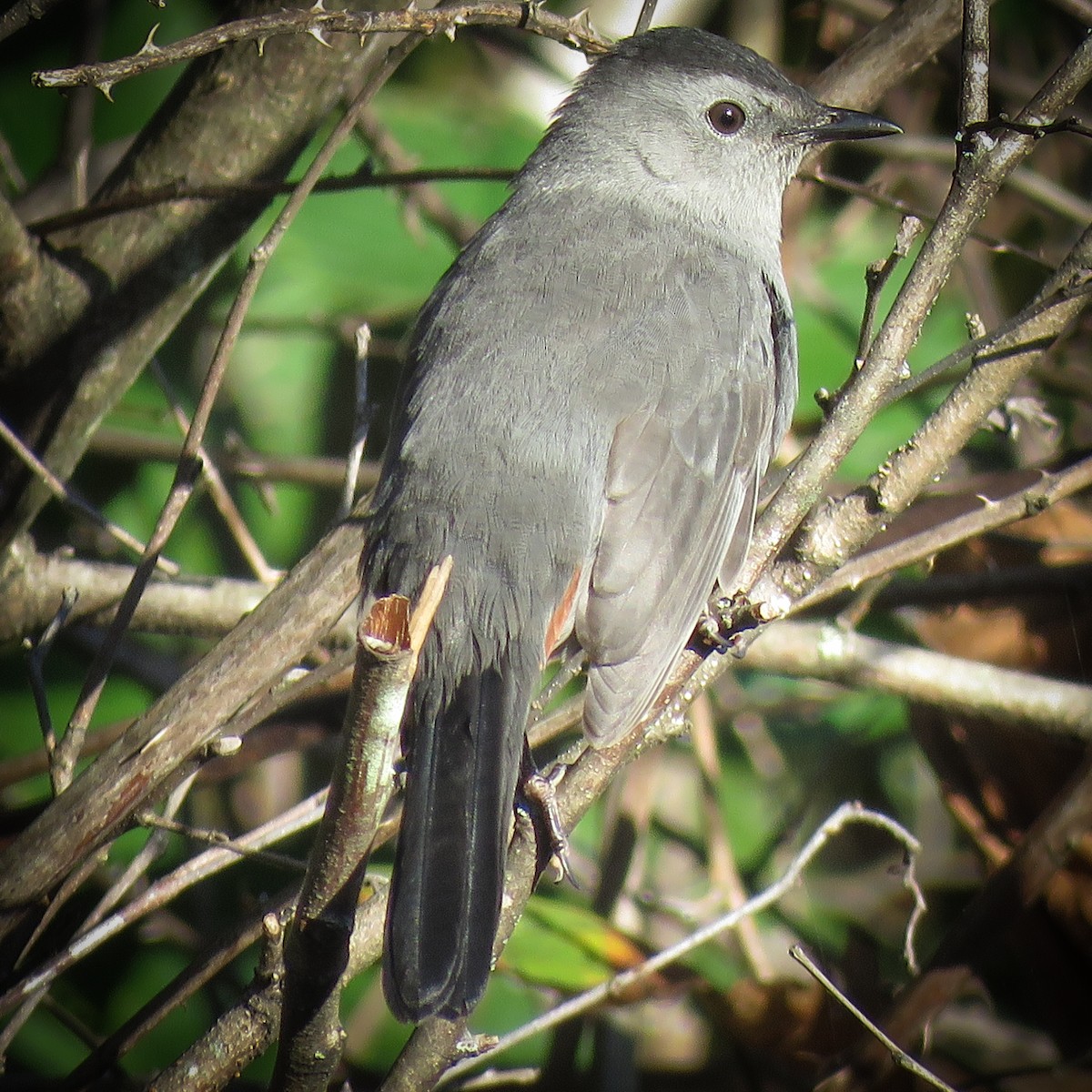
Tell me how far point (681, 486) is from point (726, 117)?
4.11ft

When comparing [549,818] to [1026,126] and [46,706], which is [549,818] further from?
[1026,126]

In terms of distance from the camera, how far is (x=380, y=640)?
4.41ft

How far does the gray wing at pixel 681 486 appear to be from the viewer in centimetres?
228

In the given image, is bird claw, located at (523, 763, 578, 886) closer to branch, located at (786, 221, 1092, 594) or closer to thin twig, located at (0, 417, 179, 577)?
branch, located at (786, 221, 1092, 594)

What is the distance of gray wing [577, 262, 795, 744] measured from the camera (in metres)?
2.28

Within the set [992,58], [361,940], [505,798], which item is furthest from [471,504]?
[992,58]

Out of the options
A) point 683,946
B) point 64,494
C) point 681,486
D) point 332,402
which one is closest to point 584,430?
point 681,486

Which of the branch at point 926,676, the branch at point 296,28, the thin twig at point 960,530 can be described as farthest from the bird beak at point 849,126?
the branch at point 926,676

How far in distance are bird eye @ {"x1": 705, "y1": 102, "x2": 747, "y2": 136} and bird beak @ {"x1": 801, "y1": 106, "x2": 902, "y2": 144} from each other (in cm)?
22

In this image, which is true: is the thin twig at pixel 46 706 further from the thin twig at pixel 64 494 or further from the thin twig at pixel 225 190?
the thin twig at pixel 225 190

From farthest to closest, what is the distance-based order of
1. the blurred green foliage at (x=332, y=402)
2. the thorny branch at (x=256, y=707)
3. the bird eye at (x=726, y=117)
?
1. the blurred green foliage at (x=332, y=402)
2. the bird eye at (x=726, y=117)
3. the thorny branch at (x=256, y=707)

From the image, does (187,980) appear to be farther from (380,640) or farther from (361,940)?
(380,640)

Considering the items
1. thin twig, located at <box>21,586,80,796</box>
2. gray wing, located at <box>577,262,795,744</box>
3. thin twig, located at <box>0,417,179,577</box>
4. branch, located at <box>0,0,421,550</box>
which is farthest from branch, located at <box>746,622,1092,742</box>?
branch, located at <box>0,0,421,550</box>

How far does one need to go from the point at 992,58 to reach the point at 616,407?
8.88 feet
